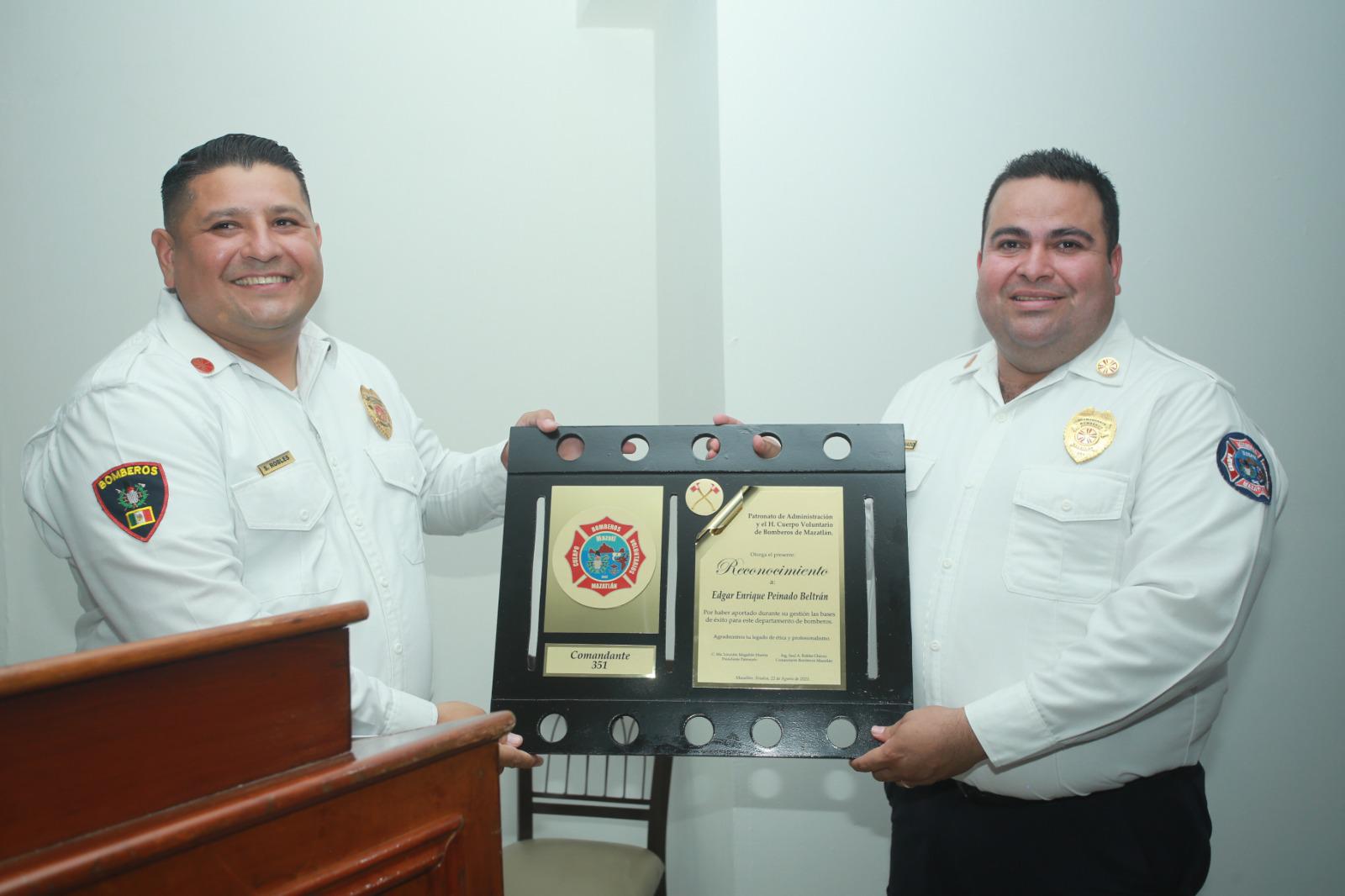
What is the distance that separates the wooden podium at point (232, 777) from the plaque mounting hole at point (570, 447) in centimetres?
77

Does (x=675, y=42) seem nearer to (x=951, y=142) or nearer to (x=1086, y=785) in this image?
(x=951, y=142)

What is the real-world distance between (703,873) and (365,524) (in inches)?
57.4

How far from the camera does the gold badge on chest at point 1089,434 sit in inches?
59.1

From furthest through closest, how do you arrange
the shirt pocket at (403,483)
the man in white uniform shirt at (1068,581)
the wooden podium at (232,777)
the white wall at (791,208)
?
the white wall at (791,208), the shirt pocket at (403,483), the man in white uniform shirt at (1068,581), the wooden podium at (232,777)

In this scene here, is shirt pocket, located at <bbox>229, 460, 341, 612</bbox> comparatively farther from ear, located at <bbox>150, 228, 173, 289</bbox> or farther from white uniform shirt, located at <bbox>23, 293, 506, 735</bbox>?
ear, located at <bbox>150, 228, 173, 289</bbox>

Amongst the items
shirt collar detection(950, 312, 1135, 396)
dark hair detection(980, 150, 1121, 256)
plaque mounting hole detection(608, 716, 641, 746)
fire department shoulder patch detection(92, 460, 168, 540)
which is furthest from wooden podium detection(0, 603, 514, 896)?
dark hair detection(980, 150, 1121, 256)

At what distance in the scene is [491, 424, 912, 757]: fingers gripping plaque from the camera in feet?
4.50

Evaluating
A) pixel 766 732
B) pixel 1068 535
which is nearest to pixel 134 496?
pixel 766 732

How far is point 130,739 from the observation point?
64 centimetres

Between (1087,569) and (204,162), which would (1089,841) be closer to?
(1087,569)

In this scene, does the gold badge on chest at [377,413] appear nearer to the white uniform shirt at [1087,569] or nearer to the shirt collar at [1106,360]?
the white uniform shirt at [1087,569]

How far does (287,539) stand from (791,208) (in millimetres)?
1469

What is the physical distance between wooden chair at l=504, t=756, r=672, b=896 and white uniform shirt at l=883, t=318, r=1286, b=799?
96 centimetres

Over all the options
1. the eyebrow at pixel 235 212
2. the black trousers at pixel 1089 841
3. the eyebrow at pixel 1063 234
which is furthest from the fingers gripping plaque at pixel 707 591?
the eyebrow at pixel 235 212
